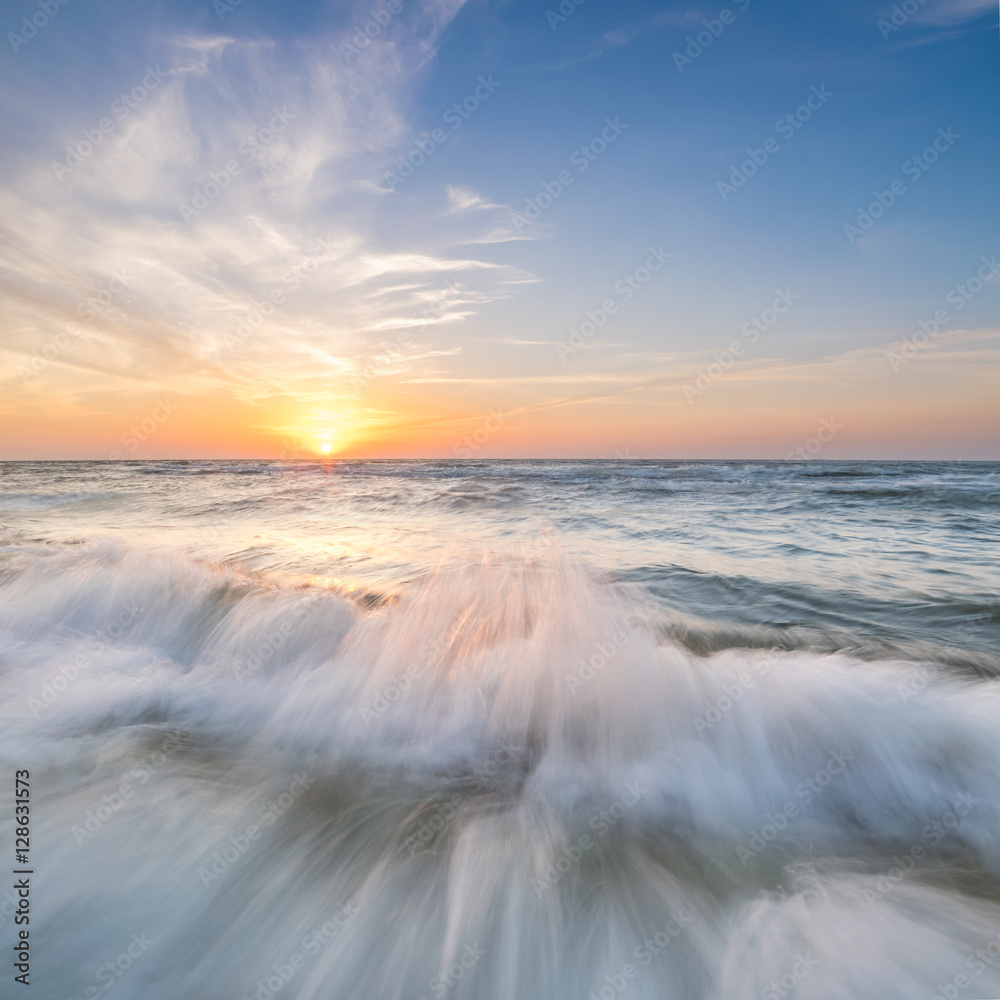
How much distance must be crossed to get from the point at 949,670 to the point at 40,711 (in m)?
7.34

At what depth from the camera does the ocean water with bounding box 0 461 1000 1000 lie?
2.20m

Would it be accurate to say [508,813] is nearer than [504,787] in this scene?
Yes

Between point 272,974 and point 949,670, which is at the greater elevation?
point 949,670

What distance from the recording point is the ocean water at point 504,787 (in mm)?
2197

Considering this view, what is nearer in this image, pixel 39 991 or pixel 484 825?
pixel 39 991

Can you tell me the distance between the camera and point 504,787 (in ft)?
10.3

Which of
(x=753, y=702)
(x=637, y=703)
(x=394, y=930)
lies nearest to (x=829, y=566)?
Answer: (x=753, y=702)

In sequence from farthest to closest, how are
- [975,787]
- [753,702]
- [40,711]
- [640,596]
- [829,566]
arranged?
[829,566] < [640,596] < [40,711] < [753,702] < [975,787]

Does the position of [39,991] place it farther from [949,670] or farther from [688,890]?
[949,670]

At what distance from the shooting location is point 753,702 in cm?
372

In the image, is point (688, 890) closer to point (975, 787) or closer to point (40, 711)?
point (975, 787)

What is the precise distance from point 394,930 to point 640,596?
469 cm

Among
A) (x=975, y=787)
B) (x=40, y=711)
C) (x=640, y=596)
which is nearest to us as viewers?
(x=975, y=787)

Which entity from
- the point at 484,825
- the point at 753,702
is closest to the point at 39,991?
the point at 484,825
